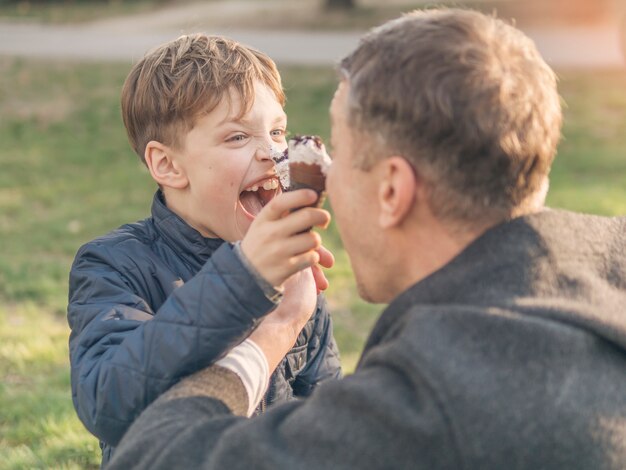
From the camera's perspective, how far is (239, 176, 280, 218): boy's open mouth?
305cm

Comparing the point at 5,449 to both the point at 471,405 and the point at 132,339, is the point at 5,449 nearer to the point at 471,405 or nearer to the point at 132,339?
the point at 132,339

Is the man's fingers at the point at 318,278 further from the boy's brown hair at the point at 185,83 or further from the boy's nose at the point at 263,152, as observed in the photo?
the boy's brown hair at the point at 185,83

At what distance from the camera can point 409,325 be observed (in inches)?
69.8

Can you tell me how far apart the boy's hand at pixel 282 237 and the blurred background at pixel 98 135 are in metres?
0.95

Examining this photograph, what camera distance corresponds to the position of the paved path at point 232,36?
1400 centimetres

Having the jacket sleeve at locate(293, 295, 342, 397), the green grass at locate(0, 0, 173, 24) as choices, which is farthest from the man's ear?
the green grass at locate(0, 0, 173, 24)

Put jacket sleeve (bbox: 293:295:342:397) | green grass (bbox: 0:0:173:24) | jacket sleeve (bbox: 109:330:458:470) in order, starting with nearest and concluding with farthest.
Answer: jacket sleeve (bbox: 109:330:458:470) < jacket sleeve (bbox: 293:295:342:397) < green grass (bbox: 0:0:173:24)

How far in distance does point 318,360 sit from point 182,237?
2.16ft

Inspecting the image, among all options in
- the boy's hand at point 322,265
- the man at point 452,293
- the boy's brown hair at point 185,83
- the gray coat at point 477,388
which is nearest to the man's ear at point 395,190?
the man at point 452,293

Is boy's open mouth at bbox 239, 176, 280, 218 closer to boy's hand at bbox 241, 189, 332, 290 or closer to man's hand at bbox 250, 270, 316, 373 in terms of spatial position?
man's hand at bbox 250, 270, 316, 373

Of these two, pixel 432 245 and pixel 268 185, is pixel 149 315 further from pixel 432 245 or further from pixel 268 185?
pixel 432 245

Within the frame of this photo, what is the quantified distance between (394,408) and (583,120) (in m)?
9.66

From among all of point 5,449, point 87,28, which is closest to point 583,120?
point 5,449

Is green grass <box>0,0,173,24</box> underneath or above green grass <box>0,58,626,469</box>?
underneath
